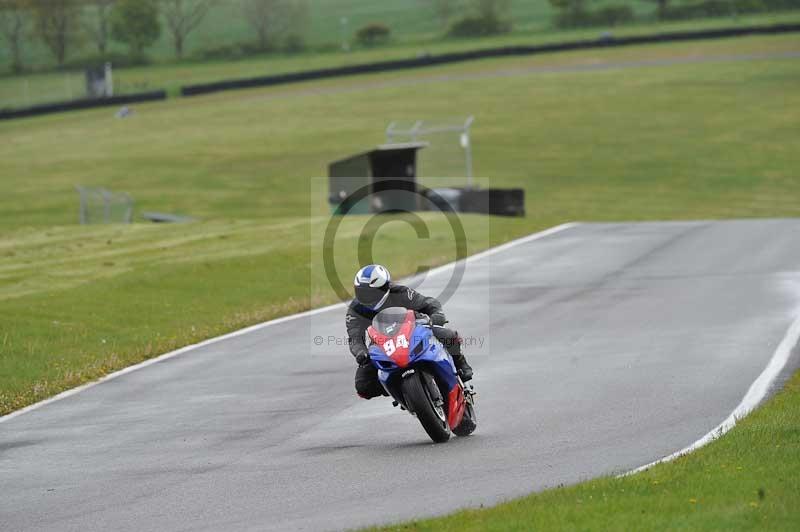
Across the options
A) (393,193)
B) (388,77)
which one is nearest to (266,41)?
(388,77)

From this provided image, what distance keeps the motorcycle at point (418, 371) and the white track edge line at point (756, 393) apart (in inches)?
79.1

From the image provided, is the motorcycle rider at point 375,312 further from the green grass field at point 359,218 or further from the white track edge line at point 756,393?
the green grass field at point 359,218

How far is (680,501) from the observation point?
7867 mm

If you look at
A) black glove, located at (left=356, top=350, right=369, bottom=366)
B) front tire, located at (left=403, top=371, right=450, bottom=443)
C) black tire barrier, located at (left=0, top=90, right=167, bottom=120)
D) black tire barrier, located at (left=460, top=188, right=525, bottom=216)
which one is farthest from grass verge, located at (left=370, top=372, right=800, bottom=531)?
black tire barrier, located at (left=0, top=90, right=167, bottom=120)

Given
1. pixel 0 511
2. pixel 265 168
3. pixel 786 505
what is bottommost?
pixel 265 168

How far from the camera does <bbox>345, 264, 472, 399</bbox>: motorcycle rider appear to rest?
1064 cm

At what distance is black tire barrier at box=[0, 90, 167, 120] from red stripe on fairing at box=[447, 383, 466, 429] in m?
65.7

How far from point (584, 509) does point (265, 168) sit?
149 ft

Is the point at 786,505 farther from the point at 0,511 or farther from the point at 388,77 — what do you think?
the point at 388,77

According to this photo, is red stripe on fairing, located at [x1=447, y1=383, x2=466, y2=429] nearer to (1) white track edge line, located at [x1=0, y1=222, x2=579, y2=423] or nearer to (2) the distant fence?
(1) white track edge line, located at [x1=0, y1=222, x2=579, y2=423]

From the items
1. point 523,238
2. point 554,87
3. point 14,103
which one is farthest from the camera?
point 14,103

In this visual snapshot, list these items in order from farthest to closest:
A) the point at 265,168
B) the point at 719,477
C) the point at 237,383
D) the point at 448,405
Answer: the point at 265,168 < the point at 237,383 < the point at 448,405 < the point at 719,477

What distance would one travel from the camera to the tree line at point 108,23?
3772 inches

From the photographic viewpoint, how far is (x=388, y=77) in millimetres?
76750
